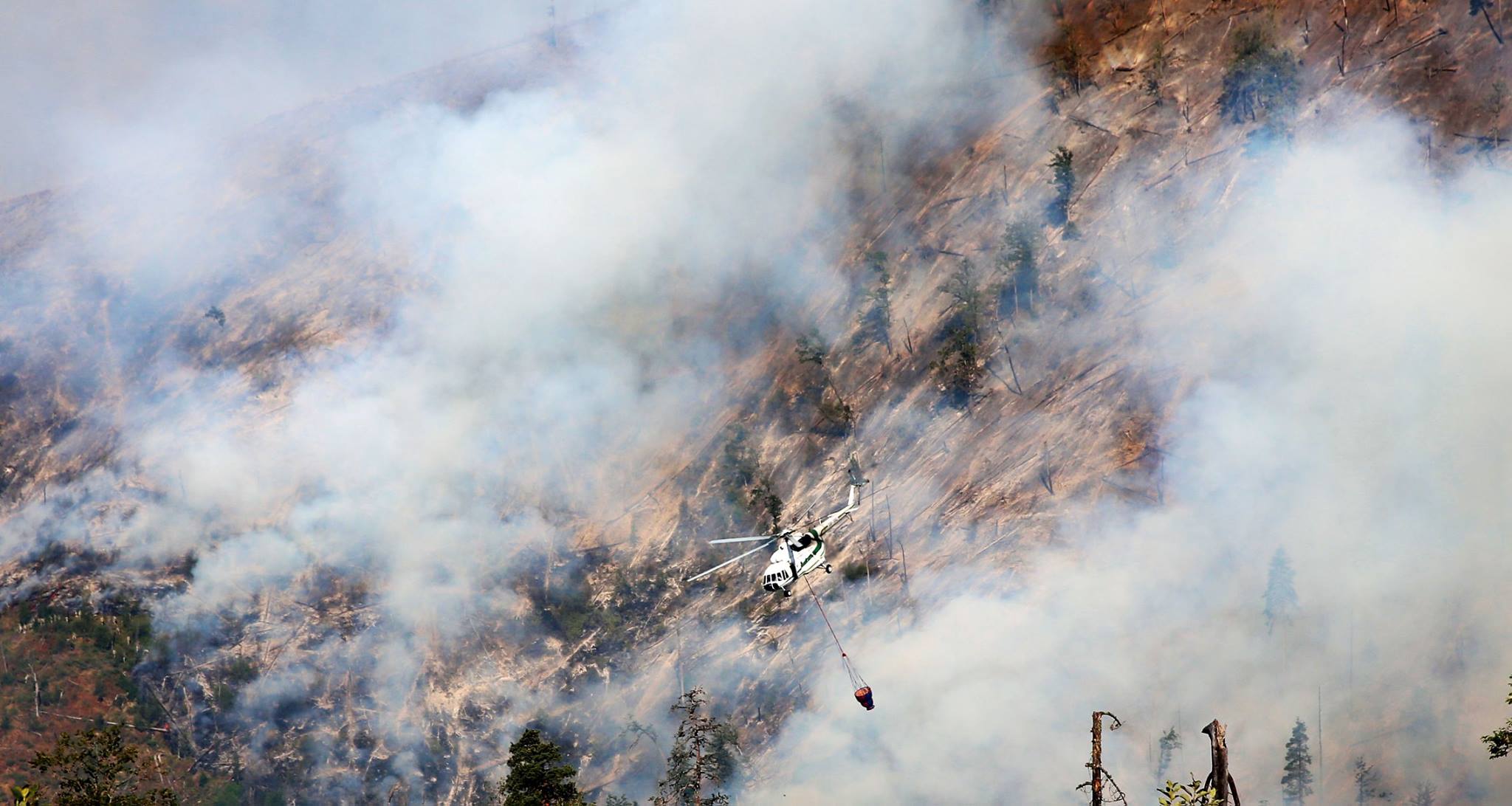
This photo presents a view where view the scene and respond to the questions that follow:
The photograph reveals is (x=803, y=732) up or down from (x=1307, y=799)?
up

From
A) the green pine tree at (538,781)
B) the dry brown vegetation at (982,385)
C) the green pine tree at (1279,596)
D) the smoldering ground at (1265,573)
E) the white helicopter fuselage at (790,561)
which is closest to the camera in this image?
the green pine tree at (538,781)

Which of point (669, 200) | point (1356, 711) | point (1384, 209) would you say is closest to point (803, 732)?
point (1356, 711)

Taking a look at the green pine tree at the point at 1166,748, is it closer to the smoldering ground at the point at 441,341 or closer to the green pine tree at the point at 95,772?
the smoldering ground at the point at 441,341

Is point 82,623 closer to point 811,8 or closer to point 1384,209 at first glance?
point 811,8

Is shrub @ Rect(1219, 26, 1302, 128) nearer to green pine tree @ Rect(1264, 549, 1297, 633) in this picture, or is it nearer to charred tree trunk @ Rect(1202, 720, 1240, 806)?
green pine tree @ Rect(1264, 549, 1297, 633)

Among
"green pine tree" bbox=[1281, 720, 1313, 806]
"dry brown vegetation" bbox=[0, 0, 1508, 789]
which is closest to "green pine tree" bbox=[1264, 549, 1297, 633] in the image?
"green pine tree" bbox=[1281, 720, 1313, 806]

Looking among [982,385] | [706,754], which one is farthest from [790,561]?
[982,385]

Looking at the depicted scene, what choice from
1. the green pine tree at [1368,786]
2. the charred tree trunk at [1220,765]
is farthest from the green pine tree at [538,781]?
the green pine tree at [1368,786]
